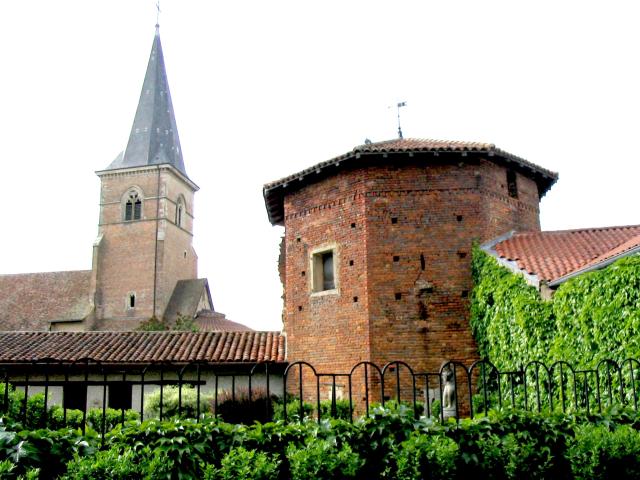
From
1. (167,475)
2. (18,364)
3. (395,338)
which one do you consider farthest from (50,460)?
(18,364)

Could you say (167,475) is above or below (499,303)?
below

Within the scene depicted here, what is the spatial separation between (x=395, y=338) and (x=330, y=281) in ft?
9.02

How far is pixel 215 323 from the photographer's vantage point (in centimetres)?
4284

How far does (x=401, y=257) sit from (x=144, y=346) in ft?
29.5

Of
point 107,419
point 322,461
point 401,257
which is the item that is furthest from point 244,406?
point 322,461

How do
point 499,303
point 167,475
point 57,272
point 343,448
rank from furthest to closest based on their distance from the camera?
point 57,272 < point 499,303 < point 343,448 < point 167,475

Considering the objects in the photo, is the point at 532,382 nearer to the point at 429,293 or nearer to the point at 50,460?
the point at 429,293

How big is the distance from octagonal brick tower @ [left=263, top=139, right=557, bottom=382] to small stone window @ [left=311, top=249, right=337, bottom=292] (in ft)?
0.09

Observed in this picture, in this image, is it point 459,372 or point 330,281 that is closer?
point 459,372

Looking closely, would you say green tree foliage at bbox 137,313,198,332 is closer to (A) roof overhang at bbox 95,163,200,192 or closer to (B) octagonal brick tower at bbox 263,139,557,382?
(A) roof overhang at bbox 95,163,200,192

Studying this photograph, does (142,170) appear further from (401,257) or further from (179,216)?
(401,257)

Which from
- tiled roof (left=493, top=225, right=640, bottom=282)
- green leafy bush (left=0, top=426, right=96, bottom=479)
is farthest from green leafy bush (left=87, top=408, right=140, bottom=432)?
tiled roof (left=493, top=225, right=640, bottom=282)

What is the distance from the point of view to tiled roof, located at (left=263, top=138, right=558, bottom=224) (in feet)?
50.4

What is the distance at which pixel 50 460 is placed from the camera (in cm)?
520
